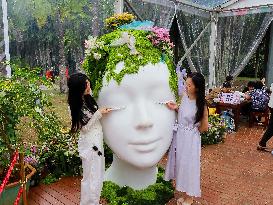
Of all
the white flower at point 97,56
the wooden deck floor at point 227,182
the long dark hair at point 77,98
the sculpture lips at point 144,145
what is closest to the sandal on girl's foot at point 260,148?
the wooden deck floor at point 227,182

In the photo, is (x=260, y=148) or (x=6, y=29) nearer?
(x=6, y=29)

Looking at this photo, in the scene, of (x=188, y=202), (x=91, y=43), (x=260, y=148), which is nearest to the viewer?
(x=91, y=43)

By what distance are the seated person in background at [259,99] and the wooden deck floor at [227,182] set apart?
130 centimetres

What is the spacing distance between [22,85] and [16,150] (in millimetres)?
679

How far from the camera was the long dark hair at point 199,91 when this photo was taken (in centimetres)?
388

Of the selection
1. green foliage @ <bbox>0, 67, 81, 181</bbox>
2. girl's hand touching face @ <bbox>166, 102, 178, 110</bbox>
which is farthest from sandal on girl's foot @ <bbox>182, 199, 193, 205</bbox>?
green foliage @ <bbox>0, 67, 81, 181</bbox>

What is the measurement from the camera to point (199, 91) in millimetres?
3918

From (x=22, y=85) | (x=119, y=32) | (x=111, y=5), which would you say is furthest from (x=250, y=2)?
(x=22, y=85)

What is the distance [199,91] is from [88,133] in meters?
1.21

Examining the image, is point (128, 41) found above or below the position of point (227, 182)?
above

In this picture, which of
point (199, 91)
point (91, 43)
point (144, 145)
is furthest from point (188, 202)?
point (91, 43)

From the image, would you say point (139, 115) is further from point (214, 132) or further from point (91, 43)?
point (214, 132)

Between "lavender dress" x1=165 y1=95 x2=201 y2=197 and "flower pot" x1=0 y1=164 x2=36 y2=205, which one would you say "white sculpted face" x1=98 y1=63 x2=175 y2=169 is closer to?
"lavender dress" x1=165 y1=95 x2=201 y2=197

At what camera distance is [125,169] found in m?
4.25
